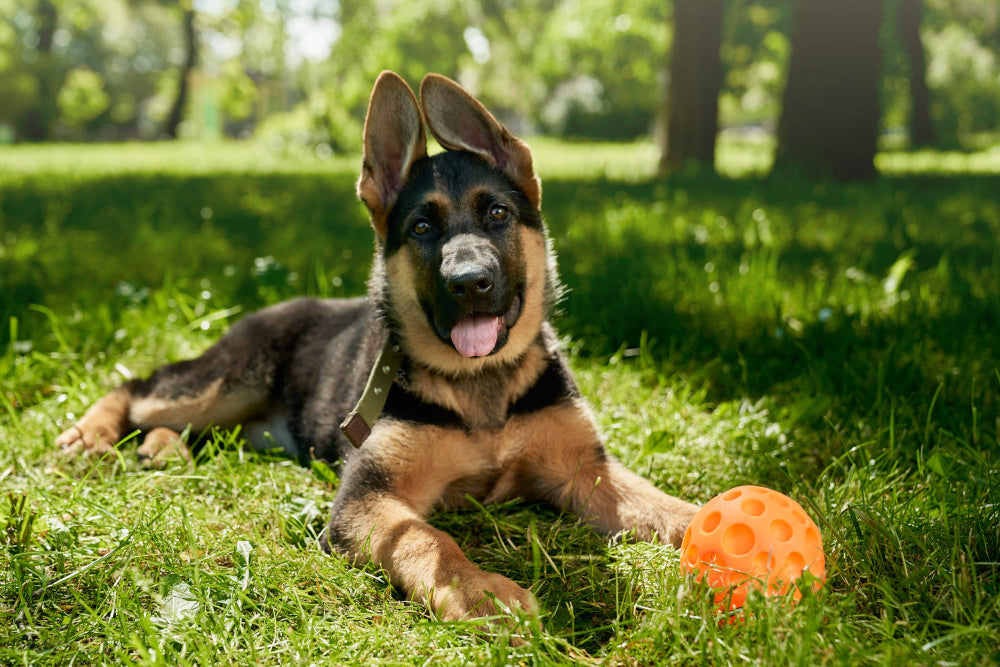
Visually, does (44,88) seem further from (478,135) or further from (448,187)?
(448,187)

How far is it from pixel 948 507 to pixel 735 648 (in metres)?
1.09

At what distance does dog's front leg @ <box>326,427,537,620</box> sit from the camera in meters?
2.41

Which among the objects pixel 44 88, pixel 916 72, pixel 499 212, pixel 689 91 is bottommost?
pixel 44 88

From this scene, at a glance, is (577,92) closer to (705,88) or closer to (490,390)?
(705,88)

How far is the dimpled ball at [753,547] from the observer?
2.25 meters

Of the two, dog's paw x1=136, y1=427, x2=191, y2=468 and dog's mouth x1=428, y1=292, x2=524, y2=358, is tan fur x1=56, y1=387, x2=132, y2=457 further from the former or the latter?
dog's mouth x1=428, y1=292, x2=524, y2=358

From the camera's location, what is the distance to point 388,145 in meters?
3.52

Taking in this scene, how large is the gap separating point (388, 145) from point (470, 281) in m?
0.95

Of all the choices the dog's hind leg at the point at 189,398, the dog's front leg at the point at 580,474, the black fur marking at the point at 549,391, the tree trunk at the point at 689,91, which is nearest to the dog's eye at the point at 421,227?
the black fur marking at the point at 549,391

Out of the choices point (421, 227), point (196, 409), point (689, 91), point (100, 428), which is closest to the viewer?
point (421, 227)

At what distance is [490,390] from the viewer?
332 cm

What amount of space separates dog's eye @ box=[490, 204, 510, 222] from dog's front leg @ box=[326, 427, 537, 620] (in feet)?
3.06

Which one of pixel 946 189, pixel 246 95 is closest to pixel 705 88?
pixel 946 189

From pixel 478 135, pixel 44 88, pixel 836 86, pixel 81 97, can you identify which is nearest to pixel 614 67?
pixel 836 86
